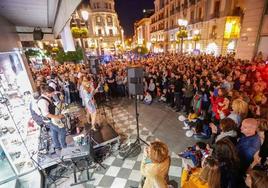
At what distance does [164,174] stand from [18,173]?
9.71ft

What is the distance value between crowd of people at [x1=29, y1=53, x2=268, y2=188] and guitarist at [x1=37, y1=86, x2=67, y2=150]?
0.44 m

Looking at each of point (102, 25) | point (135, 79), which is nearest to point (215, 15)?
point (135, 79)

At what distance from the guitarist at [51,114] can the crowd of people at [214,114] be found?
437 millimetres

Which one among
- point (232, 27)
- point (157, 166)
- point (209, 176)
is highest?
point (232, 27)

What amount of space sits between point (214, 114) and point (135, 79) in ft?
8.29

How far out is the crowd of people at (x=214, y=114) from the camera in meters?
2.07

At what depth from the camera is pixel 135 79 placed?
3.83 m

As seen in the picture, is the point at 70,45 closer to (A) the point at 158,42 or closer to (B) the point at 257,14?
(B) the point at 257,14

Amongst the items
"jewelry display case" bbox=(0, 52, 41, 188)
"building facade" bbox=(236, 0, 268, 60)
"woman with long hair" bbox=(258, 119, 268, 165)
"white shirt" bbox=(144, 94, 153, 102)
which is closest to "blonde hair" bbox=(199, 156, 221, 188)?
"woman with long hair" bbox=(258, 119, 268, 165)

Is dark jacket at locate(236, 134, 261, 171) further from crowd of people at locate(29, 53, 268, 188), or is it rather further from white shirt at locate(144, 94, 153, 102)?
white shirt at locate(144, 94, 153, 102)

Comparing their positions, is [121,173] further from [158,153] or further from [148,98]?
[148,98]

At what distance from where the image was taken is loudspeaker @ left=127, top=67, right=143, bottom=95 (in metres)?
3.78

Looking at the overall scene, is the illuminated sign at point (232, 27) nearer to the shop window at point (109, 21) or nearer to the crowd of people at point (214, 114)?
the crowd of people at point (214, 114)

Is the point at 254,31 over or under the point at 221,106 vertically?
over
